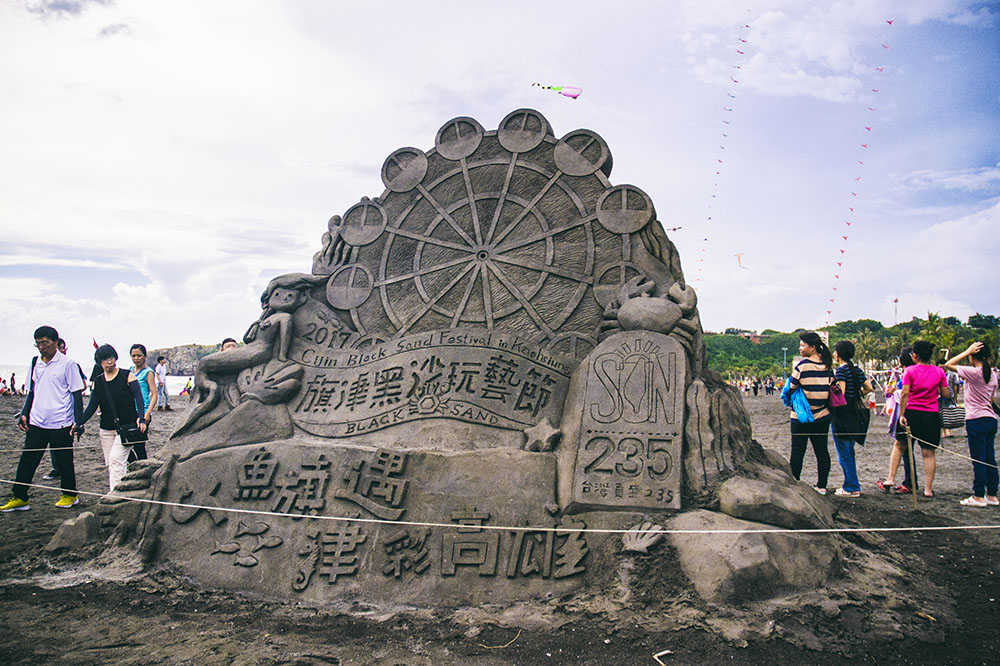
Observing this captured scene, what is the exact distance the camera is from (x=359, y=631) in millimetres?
4184

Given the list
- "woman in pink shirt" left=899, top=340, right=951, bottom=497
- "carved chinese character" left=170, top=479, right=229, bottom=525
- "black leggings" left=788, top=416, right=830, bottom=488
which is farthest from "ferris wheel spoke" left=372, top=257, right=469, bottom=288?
"woman in pink shirt" left=899, top=340, right=951, bottom=497

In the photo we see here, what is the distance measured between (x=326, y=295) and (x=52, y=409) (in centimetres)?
275

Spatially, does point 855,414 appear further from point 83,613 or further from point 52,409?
point 52,409

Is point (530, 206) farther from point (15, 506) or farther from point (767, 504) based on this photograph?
point (15, 506)

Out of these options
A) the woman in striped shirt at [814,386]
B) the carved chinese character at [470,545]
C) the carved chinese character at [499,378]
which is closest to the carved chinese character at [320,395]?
the carved chinese character at [499,378]

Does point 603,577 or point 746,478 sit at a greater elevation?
point 746,478

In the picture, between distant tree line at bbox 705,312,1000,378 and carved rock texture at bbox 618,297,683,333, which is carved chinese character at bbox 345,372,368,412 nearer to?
carved rock texture at bbox 618,297,683,333

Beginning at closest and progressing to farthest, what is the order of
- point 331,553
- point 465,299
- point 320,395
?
1. point 331,553
2. point 320,395
3. point 465,299

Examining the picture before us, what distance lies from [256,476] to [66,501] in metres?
2.83

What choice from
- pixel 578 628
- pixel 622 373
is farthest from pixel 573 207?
pixel 578 628

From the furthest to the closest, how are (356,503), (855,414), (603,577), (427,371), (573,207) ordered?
(855,414) < (573,207) < (427,371) < (356,503) < (603,577)

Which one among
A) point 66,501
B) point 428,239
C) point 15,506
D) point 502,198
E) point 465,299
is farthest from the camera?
point 66,501

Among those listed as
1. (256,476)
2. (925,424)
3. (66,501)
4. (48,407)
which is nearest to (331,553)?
(256,476)

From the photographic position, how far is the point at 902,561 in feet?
16.5
